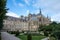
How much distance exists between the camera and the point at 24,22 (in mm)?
82375

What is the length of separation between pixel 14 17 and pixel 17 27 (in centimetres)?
574

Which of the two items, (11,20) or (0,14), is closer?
(0,14)

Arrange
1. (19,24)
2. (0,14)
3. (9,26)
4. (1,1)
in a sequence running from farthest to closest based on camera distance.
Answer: (19,24) < (9,26) < (1,1) < (0,14)

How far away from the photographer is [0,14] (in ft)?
51.1

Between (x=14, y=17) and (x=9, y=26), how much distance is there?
23.6 feet

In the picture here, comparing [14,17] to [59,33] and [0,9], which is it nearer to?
[59,33]

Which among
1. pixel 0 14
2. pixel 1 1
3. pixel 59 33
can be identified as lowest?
pixel 59 33

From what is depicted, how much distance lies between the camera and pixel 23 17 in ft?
293

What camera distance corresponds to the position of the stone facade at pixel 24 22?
74.8 meters

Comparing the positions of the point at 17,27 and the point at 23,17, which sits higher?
the point at 23,17

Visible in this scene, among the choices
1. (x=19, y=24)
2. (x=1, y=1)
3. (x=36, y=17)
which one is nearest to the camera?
(x=1, y=1)

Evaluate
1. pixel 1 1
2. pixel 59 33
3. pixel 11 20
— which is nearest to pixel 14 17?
pixel 11 20

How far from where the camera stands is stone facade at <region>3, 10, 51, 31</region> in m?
74.8

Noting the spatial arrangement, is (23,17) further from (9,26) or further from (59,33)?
(59,33)
